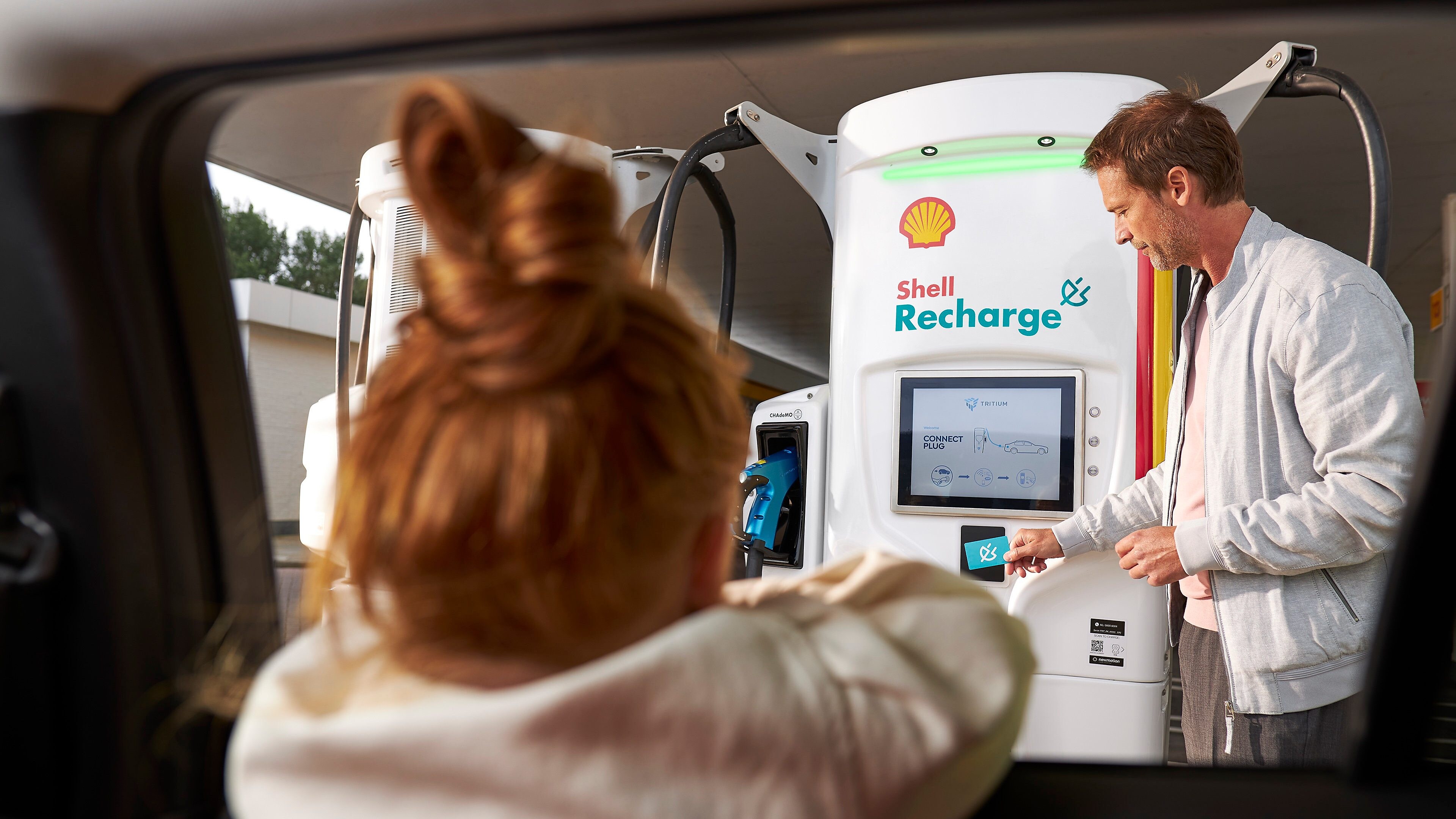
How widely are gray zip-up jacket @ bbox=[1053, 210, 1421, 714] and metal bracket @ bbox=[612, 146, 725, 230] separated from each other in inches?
67.3

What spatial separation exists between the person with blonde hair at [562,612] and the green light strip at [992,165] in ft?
6.68

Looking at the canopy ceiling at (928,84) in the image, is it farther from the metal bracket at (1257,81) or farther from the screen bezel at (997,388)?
the screen bezel at (997,388)

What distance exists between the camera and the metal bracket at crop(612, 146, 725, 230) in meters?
2.87

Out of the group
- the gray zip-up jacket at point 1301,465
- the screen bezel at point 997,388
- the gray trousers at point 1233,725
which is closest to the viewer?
the gray zip-up jacket at point 1301,465

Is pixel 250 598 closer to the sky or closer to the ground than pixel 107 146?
closer to the ground

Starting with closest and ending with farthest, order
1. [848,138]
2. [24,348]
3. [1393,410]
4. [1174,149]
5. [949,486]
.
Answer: [24,348] → [1393,410] → [1174,149] → [949,486] → [848,138]

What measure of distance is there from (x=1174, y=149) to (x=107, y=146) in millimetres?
1579

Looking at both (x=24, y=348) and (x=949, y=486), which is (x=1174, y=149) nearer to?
(x=949, y=486)

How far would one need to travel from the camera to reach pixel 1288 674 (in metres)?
1.41

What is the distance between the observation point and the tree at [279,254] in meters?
0.95

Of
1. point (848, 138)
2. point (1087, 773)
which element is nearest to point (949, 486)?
point (848, 138)

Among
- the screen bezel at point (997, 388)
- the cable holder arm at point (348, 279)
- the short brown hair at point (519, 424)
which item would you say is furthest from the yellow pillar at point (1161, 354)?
the cable holder arm at point (348, 279)

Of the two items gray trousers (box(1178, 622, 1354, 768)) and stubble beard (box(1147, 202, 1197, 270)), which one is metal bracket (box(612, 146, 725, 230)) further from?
gray trousers (box(1178, 622, 1354, 768))

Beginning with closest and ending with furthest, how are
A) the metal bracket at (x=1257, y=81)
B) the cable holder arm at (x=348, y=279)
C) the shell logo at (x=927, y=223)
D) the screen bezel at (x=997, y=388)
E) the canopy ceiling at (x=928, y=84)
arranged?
the metal bracket at (x=1257, y=81) < the screen bezel at (x=997, y=388) < the shell logo at (x=927, y=223) < the cable holder arm at (x=348, y=279) < the canopy ceiling at (x=928, y=84)
